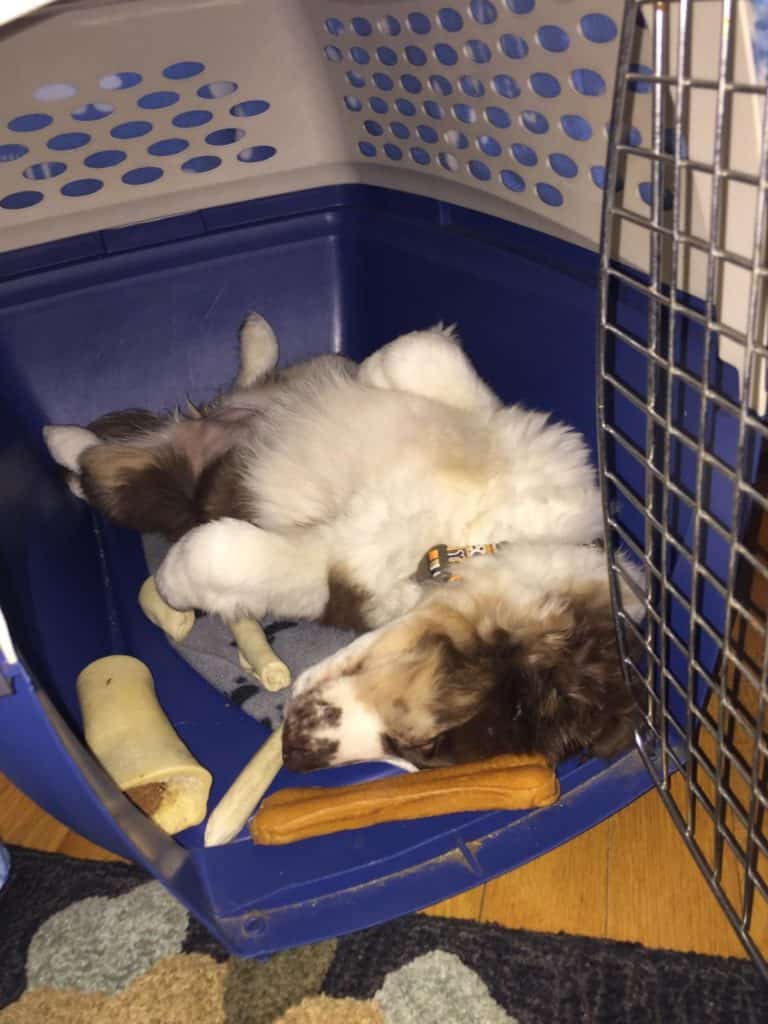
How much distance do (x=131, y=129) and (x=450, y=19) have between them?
26.6 inches

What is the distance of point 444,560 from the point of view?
150 cm

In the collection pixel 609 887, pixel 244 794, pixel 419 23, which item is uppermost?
pixel 419 23

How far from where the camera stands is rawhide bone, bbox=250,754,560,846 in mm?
1428

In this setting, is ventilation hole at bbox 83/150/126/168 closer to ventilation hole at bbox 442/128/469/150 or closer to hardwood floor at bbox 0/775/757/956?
ventilation hole at bbox 442/128/469/150

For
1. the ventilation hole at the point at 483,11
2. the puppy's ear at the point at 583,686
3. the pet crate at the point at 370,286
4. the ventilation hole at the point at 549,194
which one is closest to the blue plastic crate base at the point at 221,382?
the pet crate at the point at 370,286

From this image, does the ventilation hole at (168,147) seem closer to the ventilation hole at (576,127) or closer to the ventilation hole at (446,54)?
the ventilation hole at (446,54)

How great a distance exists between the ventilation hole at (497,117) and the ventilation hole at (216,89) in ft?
1.79

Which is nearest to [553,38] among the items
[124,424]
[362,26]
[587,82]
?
[587,82]

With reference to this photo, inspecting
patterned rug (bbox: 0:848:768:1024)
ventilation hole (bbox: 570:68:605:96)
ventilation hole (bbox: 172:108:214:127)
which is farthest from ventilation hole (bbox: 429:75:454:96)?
patterned rug (bbox: 0:848:768:1024)

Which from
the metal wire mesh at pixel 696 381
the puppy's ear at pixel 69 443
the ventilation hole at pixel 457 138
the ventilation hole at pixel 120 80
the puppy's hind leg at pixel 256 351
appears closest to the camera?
the metal wire mesh at pixel 696 381

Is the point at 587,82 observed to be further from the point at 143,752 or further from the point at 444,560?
the point at 143,752

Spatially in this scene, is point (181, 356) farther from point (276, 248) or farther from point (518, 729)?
point (518, 729)

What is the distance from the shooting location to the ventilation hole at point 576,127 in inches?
56.4

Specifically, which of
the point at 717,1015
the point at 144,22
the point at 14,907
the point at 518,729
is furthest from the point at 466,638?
the point at 144,22
